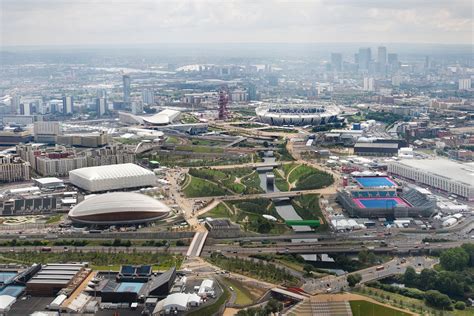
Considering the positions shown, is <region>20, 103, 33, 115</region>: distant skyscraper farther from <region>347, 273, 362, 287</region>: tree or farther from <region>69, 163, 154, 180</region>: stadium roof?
<region>347, 273, 362, 287</region>: tree

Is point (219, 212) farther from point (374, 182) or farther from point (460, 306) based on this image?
point (460, 306)

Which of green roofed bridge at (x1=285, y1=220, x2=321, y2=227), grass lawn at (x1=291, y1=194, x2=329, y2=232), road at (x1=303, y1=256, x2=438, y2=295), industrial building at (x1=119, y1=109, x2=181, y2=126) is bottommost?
road at (x1=303, y1=256, x2=438, y2=295)

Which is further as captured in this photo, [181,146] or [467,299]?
[181,146]

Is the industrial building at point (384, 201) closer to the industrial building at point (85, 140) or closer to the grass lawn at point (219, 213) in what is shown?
the grass lawn at point (219, 213)

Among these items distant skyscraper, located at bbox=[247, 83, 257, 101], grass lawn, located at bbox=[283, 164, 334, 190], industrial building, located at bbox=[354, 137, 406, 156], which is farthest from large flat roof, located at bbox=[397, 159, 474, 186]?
distant skyscraper, located at bbox=[247, 83, 257, 101]

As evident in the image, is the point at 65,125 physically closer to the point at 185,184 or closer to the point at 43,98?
the point at 43,98

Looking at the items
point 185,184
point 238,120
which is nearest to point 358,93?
point 238,120
